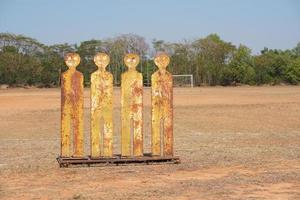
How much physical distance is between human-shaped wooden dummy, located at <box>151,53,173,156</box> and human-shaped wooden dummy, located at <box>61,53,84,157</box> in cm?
122

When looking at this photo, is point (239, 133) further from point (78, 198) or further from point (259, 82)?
point (259, 82)

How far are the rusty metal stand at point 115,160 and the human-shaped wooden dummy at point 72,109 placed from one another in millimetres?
182

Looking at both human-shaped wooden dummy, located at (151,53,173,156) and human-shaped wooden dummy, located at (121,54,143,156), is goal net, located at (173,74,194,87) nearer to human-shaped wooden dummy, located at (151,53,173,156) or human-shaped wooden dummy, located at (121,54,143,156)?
human-shaped wooden dummy, located at (151,53,173,156)

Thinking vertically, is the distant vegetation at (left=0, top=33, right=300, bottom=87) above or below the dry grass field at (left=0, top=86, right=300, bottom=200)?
above

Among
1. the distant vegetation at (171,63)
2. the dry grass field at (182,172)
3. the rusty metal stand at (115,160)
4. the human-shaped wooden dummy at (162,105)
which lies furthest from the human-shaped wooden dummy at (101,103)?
the distant vegetation at (171,63)

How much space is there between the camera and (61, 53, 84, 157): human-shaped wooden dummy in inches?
364

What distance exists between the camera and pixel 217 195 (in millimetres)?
6750

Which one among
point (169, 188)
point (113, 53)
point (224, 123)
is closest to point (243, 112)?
point (224, 123)

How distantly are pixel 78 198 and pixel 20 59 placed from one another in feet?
241

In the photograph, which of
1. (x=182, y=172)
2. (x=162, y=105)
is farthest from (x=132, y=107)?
(x=182, y=172)

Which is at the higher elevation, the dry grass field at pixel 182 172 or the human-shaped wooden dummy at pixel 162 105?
the human-shaped wooden dummy at pixel 162 105

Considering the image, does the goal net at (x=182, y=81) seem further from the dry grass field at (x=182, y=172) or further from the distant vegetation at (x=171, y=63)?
the dry grass field at (x=182, y=172)

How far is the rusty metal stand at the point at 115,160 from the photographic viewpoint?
9.09 m

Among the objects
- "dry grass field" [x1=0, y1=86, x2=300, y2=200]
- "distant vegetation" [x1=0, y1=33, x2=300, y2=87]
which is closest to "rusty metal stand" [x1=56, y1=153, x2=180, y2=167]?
"dry grass field" [x1=0, y1=86, x2=300, y2=200]
